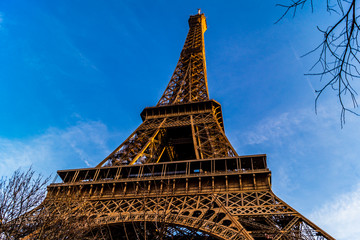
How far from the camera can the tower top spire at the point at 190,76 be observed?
3228 cm

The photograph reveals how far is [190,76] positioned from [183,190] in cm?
2175

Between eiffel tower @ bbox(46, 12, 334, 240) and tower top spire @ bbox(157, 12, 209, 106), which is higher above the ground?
tower top spire @ bbox(157, 12, 209, 106)

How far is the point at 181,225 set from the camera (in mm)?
13523

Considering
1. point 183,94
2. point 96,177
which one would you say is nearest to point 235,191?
point 96,177

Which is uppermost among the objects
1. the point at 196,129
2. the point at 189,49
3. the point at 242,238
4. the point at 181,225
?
the point at 189,49

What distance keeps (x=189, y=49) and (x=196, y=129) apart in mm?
20287

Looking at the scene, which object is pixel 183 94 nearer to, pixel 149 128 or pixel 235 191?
pixel 149 128

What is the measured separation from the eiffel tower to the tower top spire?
361 centimetres

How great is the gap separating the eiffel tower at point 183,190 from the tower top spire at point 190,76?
361cm

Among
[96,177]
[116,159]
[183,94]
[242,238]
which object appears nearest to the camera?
Answer: [242,238]

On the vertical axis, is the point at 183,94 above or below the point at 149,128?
above

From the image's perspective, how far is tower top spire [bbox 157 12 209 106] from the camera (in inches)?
1271

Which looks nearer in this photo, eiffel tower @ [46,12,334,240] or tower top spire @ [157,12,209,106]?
eiffel tower @ [46,12,334,240]

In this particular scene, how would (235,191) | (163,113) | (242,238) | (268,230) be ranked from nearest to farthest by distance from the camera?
(242,238) < (268,230) < (235,191) < (163,113)
